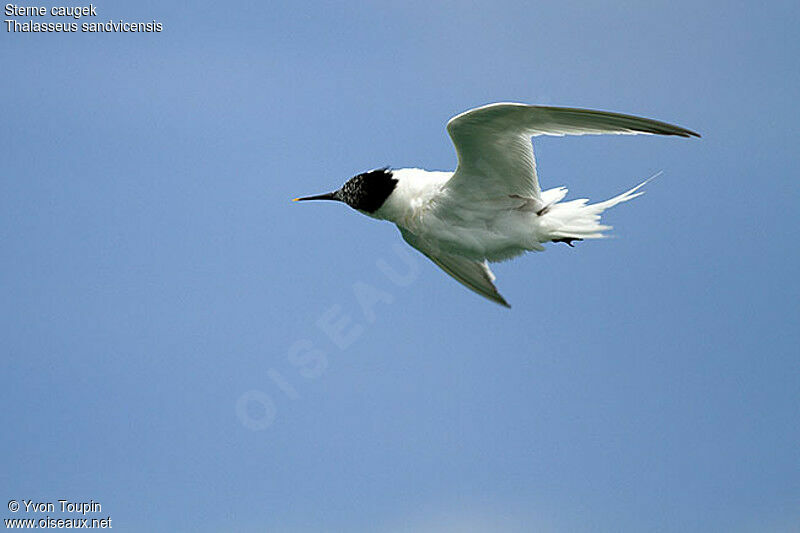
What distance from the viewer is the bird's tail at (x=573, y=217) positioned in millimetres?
7156

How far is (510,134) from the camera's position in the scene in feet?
22.8

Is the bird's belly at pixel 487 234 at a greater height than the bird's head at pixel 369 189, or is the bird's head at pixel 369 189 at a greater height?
the bird's head at pixel 369 189

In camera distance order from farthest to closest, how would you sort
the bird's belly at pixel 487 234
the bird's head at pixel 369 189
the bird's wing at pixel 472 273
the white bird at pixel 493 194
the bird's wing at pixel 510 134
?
1. the bird's wing at pixel 472 273
2. the bird's head at pixel 369 189
3. the bird's belly at pixel 487 234
4. the white bird at pixel 493 194
5. the bird's wing at pixel 510 134

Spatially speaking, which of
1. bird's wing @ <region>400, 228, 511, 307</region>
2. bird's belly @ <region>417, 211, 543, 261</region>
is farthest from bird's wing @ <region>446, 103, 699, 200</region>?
bird's wing @ <region>400, 228, 511, 307</region>

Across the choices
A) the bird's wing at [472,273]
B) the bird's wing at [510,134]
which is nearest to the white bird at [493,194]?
the bird's wing at [510,134]

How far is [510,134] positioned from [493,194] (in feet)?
2.22

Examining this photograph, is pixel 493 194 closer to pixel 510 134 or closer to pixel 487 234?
pixel 487 234

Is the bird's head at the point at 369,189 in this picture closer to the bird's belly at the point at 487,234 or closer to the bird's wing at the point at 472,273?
the bird's belly at the point at 487,234

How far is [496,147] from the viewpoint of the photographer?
23.1 ft

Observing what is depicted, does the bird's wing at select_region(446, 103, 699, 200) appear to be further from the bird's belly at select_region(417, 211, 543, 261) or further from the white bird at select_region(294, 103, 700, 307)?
the bird's belly at select_region(417, 211, 543, 261)

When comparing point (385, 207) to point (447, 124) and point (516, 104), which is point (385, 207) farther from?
point (516, 104)

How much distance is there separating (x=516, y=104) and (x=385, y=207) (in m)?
1.93

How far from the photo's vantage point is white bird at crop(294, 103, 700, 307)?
6633mm

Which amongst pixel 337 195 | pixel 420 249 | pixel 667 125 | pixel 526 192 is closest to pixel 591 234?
pixel 526 192
